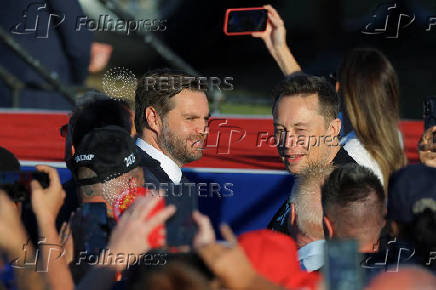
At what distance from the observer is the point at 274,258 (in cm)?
209

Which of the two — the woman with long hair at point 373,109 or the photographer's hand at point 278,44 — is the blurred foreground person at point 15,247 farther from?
the photographer's hand at point 278,44

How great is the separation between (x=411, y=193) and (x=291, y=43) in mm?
17109

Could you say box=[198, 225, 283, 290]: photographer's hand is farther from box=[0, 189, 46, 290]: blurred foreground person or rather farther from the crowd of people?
box=[0, 189, 46, 290]: blurred foreground person

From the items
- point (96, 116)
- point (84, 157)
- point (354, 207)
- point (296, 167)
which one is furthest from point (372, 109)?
point (84, 157)

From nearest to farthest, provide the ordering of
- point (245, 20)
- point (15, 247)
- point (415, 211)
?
point (415, 211) → point (15, 247) → point (245, 20)

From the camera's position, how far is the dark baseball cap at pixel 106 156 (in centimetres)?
268

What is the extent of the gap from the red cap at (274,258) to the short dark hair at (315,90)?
4.95ft

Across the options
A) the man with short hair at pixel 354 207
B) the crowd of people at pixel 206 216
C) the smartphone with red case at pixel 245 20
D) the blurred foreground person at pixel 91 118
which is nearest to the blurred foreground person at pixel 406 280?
the crowd of people at pixel 206 216

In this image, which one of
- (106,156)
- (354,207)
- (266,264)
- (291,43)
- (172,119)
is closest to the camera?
(266,264)

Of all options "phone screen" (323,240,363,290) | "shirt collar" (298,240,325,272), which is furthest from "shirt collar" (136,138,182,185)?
"phone screen" (323,240,363,290)

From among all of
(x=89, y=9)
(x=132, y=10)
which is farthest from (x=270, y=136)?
(x=132, y=10)

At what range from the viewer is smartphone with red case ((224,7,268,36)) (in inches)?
158

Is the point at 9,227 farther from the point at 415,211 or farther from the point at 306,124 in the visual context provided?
the point at 306,124

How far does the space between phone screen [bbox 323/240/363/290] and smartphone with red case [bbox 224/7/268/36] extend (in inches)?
92.1
